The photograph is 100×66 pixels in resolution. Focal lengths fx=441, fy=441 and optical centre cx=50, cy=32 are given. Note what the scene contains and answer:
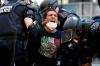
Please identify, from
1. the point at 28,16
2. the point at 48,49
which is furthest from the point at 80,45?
the point at 28,16

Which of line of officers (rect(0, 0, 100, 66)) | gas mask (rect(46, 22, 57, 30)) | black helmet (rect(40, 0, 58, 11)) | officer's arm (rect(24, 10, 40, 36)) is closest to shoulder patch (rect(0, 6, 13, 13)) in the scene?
line of officers (rect(0, 0, 100, 66))

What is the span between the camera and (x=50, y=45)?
4777 millimetres

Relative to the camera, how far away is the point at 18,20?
489 cm

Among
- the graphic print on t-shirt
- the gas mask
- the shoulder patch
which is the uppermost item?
the shoulder patch

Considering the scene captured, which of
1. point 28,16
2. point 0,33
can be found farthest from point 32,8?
point 0,33

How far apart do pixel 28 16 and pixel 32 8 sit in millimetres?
116

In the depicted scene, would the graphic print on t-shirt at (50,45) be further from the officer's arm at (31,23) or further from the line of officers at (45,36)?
the officer's arm at (31,23)

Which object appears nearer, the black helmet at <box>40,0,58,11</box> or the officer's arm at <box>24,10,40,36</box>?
the officer's arm at <box>24,10,40,36</box>

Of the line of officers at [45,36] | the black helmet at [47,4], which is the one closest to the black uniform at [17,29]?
the line of officers at [45,36]

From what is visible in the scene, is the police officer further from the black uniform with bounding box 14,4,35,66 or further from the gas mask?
the gas mask

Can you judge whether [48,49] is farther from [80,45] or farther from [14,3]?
[14,3]

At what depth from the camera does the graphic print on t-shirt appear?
15.7 ft

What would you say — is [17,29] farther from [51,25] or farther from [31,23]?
[51,25]

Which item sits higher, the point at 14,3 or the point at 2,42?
the point at 14,3
